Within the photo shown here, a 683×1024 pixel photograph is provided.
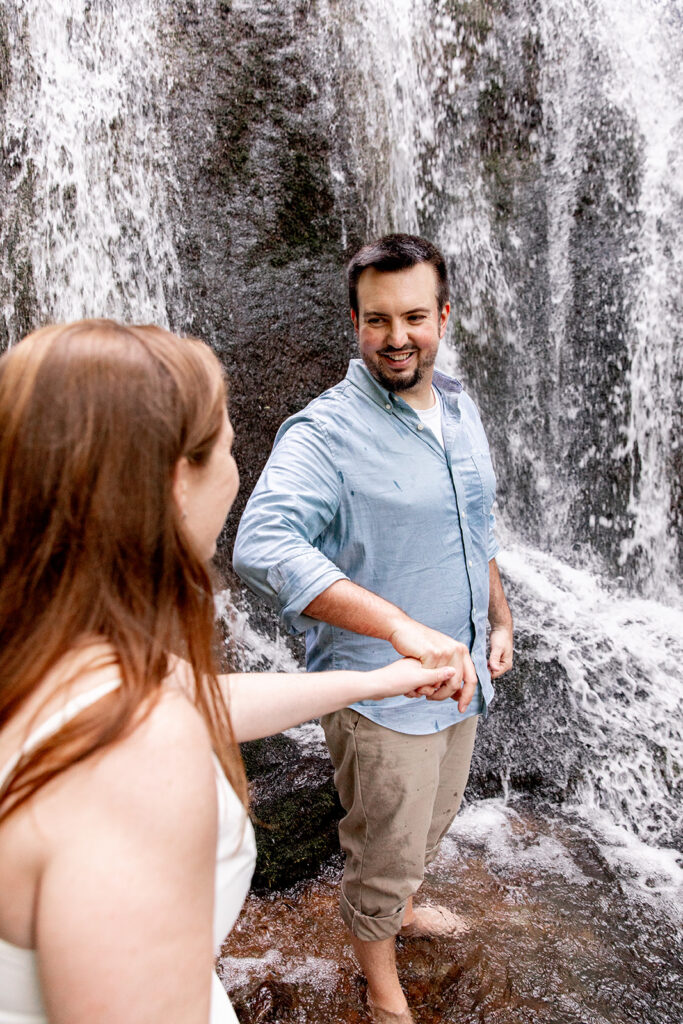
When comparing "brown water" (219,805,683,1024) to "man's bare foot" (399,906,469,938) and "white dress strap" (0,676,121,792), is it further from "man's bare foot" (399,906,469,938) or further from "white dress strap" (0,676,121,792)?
"white dress strap" (0,676,121,792)

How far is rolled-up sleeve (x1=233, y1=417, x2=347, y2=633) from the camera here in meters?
1.91

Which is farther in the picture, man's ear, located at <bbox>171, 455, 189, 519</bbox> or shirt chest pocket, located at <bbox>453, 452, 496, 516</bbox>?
shirt chest pocket, located at <bbox>453, 452, 496, 516</bbox>

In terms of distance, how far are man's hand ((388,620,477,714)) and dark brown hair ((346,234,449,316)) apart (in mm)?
1132

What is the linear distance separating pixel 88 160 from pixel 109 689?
4.71m

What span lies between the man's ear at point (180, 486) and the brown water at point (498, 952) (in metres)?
2.18

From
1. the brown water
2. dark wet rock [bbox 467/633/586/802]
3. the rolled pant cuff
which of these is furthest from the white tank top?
dark wet rock [bbox 467/633/586/802]

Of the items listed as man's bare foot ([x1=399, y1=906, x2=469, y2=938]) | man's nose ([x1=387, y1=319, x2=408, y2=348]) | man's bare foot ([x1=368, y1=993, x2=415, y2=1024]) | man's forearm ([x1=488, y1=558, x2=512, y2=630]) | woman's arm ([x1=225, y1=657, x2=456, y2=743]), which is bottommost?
man's bare foot ([x1=399, y1=906, x2=469, y2=938])

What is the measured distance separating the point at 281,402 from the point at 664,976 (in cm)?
341

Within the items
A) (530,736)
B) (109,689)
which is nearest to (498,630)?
(530,736)

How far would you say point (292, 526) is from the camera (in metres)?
2.01

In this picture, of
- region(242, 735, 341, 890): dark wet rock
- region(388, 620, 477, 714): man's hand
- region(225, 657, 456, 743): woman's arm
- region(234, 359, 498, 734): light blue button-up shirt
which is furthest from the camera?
region(242, 735, 341, 890): dark wet rock

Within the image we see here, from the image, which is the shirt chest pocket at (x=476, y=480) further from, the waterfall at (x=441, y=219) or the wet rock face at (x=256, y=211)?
the wet rock face at (x=256, y=211)

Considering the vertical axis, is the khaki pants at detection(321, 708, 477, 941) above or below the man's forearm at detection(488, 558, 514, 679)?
below

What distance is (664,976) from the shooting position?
8.83 ft
